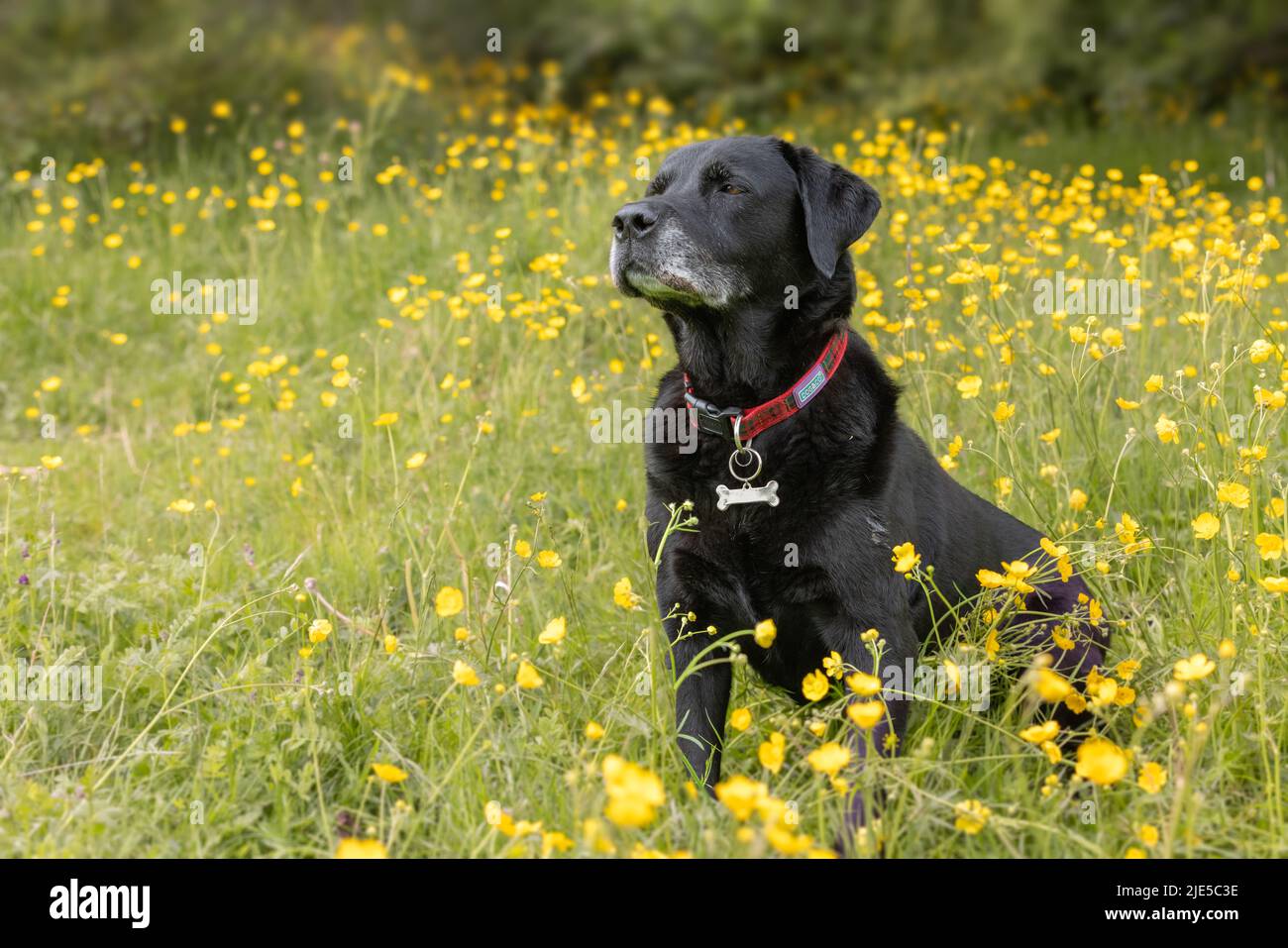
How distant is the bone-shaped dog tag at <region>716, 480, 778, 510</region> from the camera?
8.44 feet

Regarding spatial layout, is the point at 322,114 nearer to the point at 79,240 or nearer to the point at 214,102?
the point at 214,102

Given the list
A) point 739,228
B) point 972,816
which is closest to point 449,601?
point 972,816

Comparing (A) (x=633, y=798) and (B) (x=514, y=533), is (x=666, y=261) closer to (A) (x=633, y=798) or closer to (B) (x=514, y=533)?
(B) (x=514, y=533)

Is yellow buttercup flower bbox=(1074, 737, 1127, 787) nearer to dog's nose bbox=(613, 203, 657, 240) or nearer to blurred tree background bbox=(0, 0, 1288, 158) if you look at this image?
dog's nose bbox=(613, 203, 657, 240)

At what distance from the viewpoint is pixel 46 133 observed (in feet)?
23.5

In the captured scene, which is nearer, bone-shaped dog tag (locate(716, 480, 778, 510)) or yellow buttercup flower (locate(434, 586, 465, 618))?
yellow buttercup flower (locate(434, 586, 465, 618))

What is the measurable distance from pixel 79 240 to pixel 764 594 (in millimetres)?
5141

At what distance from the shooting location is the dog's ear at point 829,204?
2.82m

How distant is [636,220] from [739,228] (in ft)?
0.85

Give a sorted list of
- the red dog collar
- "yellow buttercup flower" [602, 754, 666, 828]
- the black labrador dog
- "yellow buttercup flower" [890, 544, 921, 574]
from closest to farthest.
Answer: "yellow buttercup flower" [602, 754, 666, 828]
"yellow buttercup flower" [890, 544, 921, 574]
the black labrador dog
the red dog collar

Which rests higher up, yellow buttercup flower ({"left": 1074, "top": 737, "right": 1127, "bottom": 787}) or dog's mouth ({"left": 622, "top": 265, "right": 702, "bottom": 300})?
dog's mouth ({"left": 622, "top": 265, "right": 702, "bottom": 300})

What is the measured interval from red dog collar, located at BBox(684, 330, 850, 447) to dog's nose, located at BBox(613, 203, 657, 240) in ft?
1.35

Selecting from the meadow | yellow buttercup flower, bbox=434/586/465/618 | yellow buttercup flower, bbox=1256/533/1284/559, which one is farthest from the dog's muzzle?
yellow buttercup flower, bbox=1256/533/1284/559
